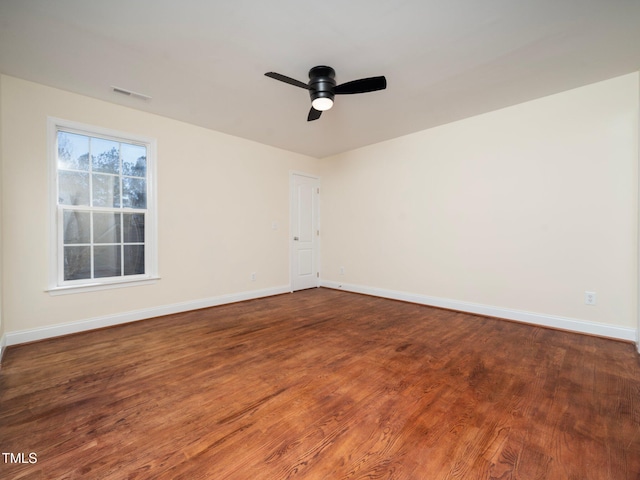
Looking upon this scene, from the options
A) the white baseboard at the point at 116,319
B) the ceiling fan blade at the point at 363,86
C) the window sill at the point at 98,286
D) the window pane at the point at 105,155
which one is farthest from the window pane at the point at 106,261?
the ceiling fan blade at the point at 363,86

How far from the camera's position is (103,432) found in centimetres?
155

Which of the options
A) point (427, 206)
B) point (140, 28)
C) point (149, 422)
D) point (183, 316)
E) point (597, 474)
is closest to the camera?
point (597, 474)

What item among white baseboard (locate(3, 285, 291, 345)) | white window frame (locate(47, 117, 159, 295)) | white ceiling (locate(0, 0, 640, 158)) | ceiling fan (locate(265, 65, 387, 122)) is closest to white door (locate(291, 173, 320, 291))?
white baseboard (locate(3, 285, 291, 345))

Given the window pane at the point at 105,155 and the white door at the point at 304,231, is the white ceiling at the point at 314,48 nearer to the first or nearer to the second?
the window pane at the point at 105,155

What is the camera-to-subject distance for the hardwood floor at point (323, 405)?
52.6 inches

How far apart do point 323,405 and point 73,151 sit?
12.5 ft

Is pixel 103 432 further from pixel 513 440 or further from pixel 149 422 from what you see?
pixel 513 440

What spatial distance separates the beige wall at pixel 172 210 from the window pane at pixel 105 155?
0.22 meters

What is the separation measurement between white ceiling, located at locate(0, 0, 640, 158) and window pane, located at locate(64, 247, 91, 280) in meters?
1.79

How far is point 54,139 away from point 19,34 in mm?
1102

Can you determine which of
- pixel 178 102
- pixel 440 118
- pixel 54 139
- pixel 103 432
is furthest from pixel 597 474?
pixel 54 139

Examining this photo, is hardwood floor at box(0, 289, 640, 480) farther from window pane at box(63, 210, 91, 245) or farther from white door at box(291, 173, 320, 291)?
white door at box(291, 173, 320, 291)

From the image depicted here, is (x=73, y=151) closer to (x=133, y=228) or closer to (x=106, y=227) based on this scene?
(x=106, y=227)

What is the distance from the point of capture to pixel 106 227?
3.41 meters
